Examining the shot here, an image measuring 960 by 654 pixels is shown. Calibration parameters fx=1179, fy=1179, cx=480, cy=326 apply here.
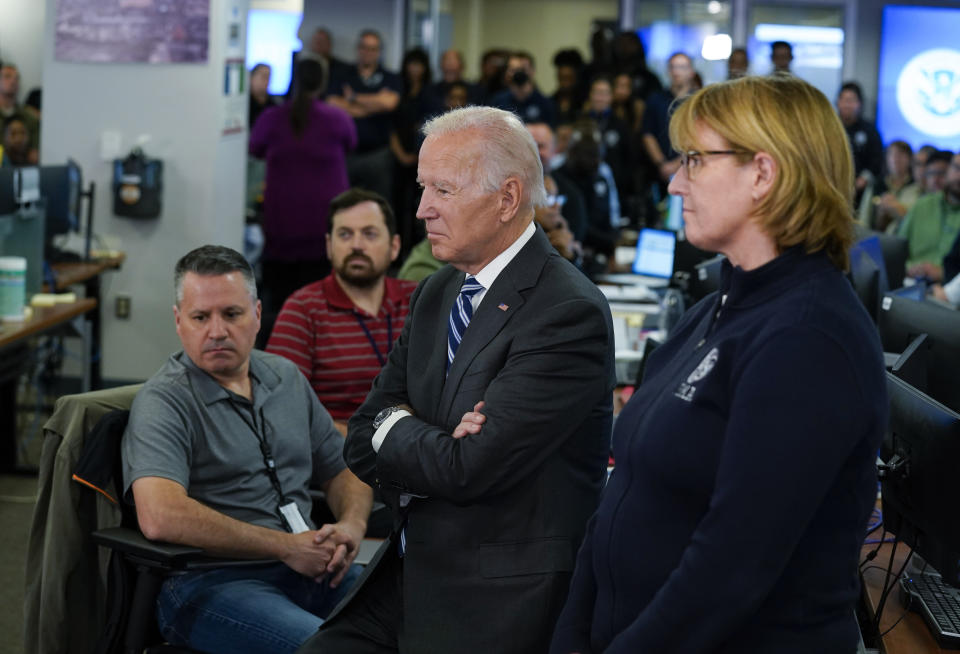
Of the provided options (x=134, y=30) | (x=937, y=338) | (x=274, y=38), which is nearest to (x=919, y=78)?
(x=274, y=38)

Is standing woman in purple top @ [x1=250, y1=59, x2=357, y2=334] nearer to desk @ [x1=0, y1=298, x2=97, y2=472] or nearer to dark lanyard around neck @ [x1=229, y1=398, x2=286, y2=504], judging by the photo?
desk @ [x1=0, y1=298, x2=97, y2=472]

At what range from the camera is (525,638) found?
6.29ft

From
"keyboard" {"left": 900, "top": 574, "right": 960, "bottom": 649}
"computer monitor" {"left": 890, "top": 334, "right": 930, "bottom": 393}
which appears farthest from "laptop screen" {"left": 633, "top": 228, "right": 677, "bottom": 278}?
"keyboard" {"left": 900, "top": 574, "right": 960, "bottom": 649}

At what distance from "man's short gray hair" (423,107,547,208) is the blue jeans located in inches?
39.1

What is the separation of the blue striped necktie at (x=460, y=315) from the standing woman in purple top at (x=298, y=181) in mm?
4837

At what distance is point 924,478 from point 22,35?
10.9 metres

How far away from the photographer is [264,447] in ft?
8.65

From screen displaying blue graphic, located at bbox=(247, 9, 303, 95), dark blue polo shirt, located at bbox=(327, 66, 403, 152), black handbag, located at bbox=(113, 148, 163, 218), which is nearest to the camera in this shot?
black handbag, located at bbox=(113, 148, 163, 218)

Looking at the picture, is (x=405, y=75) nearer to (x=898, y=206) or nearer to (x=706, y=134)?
(x=898, y=206)

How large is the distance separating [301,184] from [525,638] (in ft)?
17.4

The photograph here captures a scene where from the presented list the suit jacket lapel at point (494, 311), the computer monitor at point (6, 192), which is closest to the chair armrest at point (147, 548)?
the suit jacket lapel at point (494, 311)

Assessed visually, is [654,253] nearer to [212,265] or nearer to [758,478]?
[212,265]

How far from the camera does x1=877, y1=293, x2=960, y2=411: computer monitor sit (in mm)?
2539

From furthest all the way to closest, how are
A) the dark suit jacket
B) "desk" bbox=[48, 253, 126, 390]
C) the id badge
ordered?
"desk" bbox=[48, 253, 126, 390] → the id badge → the dark suit jacket
